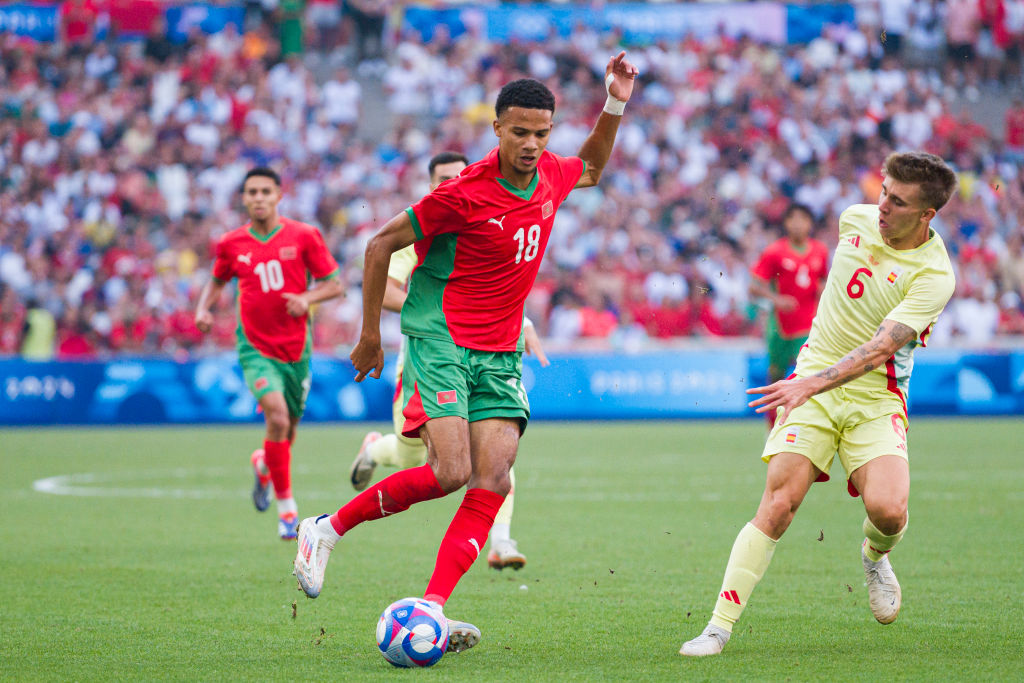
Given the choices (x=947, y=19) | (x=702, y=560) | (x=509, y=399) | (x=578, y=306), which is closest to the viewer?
(x=509, y=399)

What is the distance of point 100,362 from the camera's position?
64.9 feet

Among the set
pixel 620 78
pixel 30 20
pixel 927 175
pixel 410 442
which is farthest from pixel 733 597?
pixel 30 20

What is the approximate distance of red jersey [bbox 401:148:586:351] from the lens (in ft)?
18.2

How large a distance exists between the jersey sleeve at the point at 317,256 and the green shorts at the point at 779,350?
6200 mm

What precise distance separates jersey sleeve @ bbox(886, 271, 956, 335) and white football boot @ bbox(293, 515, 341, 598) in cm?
261

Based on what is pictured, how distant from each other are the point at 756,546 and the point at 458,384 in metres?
1.44

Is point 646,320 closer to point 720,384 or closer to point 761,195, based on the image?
point 720,384

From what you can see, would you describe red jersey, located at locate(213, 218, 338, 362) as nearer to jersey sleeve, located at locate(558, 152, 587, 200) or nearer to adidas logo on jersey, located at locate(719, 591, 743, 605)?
jersey sleeve, located at locate(558, 152, 587, 200)

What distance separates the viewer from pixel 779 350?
1439 cm

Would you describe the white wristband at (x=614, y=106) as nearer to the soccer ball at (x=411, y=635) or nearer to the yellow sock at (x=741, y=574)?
the yellow sock at (x=741, y=574)

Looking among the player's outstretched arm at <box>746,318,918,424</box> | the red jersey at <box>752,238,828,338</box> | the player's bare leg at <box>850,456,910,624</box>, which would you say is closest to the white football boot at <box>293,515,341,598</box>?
the player's outstretched arm at <box>746,318,918,424</box>

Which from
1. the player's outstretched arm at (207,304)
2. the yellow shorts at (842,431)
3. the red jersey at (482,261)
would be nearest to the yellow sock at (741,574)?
the yellow shorts at (842,431)

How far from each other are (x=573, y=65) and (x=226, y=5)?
7.24m

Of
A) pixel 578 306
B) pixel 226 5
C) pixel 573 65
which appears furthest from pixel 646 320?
pixel 226 5
